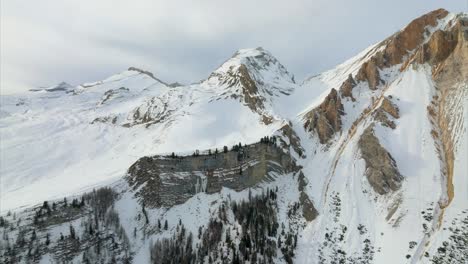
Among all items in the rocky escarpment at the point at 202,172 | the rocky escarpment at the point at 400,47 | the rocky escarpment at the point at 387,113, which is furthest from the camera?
the rocky escarpment at the point at 400,47

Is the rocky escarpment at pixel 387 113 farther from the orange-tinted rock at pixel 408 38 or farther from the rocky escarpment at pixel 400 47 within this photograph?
the orange-tinted rock at pixel 408 38

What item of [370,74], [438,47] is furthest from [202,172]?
[438,47]

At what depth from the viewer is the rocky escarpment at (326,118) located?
448 ft

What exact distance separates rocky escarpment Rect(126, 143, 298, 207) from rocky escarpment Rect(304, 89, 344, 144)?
59.4 ft

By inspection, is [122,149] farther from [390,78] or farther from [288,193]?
[390,78]

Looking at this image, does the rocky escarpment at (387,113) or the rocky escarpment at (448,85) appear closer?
the rocky escarpment at (448,85)

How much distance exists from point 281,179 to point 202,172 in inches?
939

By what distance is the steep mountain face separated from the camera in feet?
306

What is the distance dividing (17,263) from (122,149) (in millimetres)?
76427

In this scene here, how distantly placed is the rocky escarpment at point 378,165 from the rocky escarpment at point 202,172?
22.4 metres

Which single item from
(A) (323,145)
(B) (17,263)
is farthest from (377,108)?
(B) (17,263)

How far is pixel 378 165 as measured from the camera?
112375mm

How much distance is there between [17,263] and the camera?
82312mm

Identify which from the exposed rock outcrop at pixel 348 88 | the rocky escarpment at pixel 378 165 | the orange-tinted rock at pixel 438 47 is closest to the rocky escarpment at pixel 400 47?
the exposed rock outcrop at pixel 348 88
